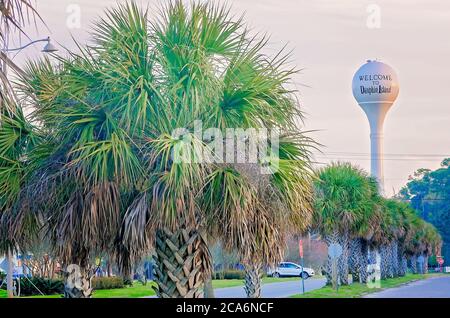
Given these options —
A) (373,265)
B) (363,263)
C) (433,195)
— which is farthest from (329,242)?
(433,195)

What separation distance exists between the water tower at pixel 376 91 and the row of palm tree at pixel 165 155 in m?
71.7

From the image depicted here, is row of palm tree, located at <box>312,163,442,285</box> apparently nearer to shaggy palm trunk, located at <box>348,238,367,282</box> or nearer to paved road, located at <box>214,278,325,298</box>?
shaggy palm trunk, located at <box>348,238,367,282</box>

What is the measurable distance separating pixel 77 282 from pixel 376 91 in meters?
72.7

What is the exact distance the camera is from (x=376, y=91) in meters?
92.4

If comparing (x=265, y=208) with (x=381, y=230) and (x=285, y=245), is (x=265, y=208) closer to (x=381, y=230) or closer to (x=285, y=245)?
(x=285, y=245)

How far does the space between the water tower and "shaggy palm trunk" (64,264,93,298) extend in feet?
230

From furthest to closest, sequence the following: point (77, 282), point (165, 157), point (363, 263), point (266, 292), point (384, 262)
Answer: point (384, 262)
point (363, 263)
point (266, 292)
point (77, 282)
point (165, 157)

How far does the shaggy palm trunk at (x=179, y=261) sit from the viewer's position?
18.9 m

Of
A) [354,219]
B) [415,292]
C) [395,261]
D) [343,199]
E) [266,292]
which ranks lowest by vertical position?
[415,292]

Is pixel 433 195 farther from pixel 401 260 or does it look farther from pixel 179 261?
pixel 179 261

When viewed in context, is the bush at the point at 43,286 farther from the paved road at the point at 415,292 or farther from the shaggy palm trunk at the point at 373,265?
the shaggy palm trunk at the point at 373,265

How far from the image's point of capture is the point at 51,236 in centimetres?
2048

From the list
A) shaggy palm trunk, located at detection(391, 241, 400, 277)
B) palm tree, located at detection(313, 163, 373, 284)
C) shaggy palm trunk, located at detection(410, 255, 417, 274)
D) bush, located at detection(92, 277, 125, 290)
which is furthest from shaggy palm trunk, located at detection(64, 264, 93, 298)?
shaggy palm trunk, located at detection(410, 255, 417, 274)
